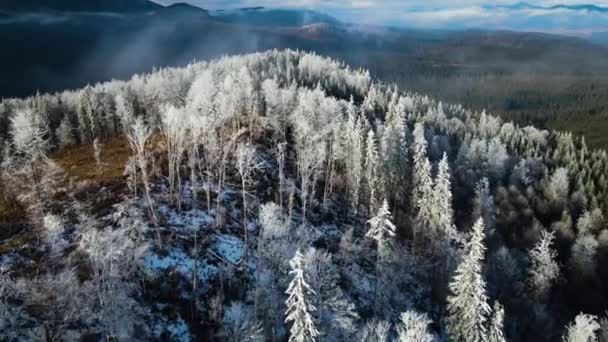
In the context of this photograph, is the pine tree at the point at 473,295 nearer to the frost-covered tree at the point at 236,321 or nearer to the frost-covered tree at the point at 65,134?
the frost-covered tree at the point at 236,321

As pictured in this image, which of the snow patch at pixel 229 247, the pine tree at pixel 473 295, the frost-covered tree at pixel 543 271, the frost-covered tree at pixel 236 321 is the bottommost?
the frost-covered tree at pixel 543 271

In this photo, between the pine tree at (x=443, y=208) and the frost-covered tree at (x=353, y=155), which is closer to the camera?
the pine tree at (x=443, y=208)

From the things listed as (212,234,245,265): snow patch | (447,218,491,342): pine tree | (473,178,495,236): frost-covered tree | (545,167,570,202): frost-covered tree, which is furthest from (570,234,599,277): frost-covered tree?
(212,234,245,265): snow patch

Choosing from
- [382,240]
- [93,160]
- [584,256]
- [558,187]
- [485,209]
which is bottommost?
[584,256]

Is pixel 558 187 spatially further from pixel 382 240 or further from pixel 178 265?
pixel 178 265

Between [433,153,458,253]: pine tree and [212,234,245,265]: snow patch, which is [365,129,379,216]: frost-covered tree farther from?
[212,234,245,265]: snow patch

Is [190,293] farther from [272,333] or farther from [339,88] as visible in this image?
[339,88]

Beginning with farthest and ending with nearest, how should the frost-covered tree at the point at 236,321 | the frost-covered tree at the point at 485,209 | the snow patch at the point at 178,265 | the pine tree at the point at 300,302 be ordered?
1. the frost-covered tree at the point at 485,209
2. the snow patch at the point at 178,265
3. the frost-covered tree at the point at 236,321
4. the pine tree at the point at 300,302

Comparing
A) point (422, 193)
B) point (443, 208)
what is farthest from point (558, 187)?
point (443, 208)

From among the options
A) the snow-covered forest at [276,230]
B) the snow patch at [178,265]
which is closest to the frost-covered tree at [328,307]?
the snow-covered forest at [276,230]
